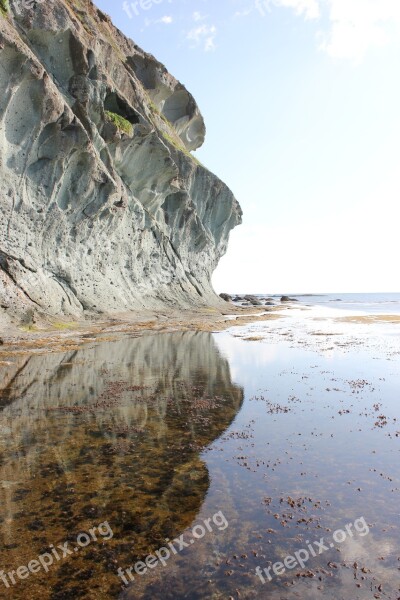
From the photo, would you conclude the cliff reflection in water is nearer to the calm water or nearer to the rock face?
the calm water

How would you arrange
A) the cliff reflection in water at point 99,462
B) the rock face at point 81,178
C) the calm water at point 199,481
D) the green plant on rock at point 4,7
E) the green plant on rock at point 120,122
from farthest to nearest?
the green plant on rock at point 120,122 → the green plant on rock at point 4,7 → the rock face at point 81,178 → the cliff reflection in water at point 99,462 → the calm water at point 199,481

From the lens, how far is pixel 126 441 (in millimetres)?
10812

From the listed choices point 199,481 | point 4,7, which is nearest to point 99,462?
point 199,481

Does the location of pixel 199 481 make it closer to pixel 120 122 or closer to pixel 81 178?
pixel 81 178

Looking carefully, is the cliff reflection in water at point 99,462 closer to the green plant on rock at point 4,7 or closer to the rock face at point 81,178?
the rock face at point 81,178

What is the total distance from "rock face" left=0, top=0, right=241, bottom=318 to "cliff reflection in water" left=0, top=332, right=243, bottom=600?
18.4m

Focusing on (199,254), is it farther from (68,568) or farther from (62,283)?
(68,568)

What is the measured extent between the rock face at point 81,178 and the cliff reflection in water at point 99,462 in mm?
18403

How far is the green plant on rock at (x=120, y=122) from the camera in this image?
1773 inches

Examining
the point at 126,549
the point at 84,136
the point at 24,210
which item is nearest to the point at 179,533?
the point at 126,549

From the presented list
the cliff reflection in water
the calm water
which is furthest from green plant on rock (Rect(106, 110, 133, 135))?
the calm water

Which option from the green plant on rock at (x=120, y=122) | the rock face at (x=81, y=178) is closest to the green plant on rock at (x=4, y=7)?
the rock face at (x=81, y=178)

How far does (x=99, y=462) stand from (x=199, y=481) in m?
2.62

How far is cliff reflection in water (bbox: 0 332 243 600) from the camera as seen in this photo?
19.9 feet
